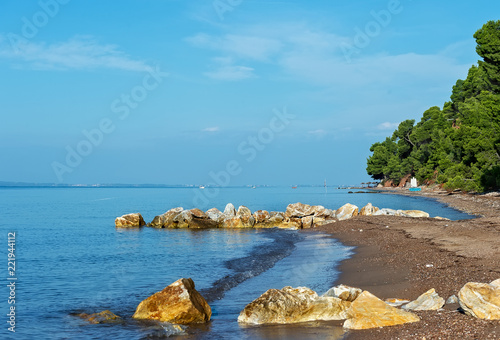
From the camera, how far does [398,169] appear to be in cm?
16338

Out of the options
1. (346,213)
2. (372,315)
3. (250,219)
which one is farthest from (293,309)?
(250,219)

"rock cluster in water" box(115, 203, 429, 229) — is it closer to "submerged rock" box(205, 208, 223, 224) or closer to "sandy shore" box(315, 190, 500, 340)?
"submerged rock" box(205, 208, 223, 224)

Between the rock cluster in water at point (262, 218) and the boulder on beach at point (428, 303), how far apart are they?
3196 cm

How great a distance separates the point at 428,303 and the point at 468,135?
63639mm

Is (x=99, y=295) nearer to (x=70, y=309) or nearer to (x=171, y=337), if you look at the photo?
(x=70, y=309)

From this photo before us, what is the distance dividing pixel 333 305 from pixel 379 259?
9.81 metres

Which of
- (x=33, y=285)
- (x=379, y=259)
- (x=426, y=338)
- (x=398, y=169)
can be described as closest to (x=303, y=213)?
(x=379, y=259)

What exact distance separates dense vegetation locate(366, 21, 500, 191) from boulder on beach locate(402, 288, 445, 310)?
1900 inches

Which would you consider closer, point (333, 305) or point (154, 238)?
point (333, 305)

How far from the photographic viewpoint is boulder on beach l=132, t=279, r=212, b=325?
12125 millimetres

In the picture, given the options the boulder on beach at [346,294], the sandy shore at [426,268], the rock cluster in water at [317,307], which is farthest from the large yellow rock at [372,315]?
the boulder on beach at [346,294]

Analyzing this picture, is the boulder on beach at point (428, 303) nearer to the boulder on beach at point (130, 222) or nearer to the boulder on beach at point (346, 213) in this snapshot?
the boulder on beach at point (346, 213)

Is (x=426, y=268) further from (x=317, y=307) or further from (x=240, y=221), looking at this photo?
(x=240, y=221)

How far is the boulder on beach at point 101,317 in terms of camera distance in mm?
12477
